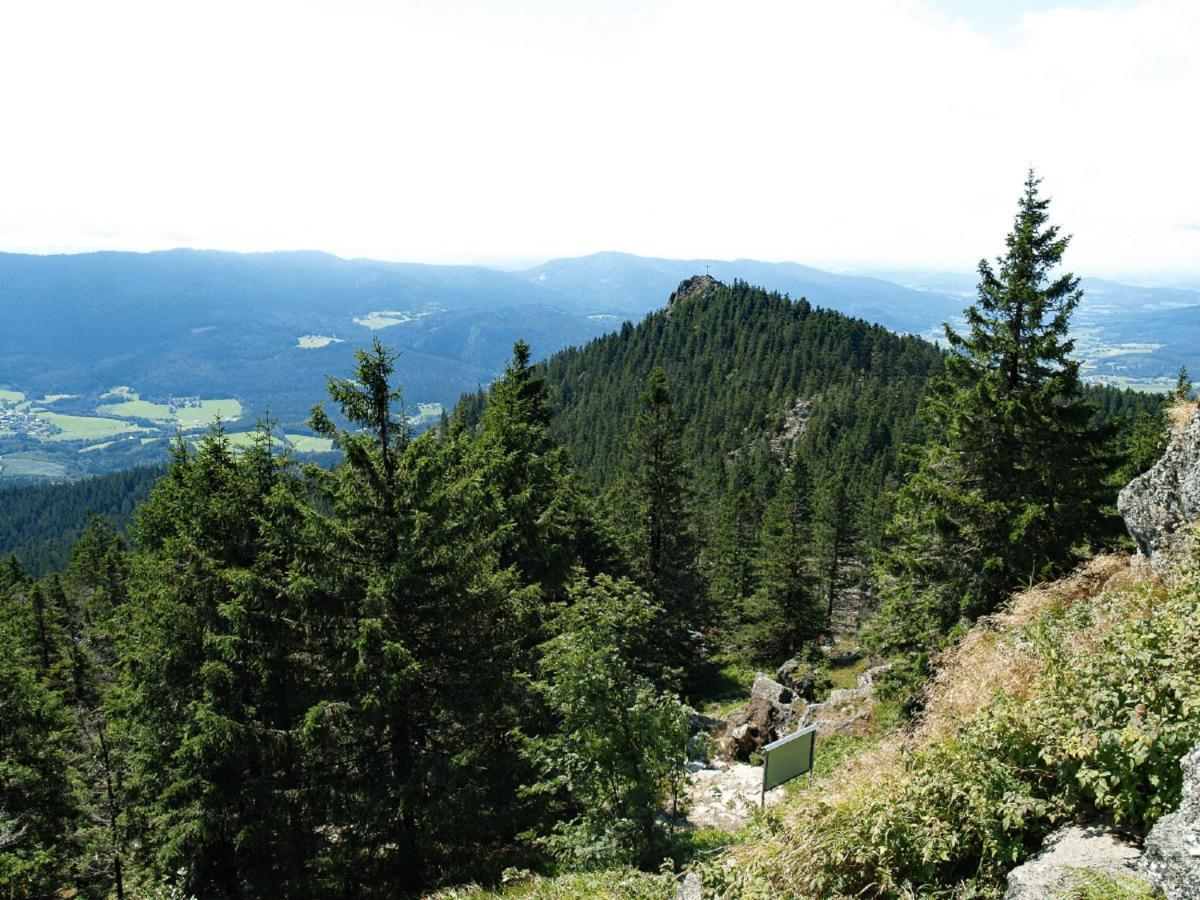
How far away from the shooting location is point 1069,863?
493 cm

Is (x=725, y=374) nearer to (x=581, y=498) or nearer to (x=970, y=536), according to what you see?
(x=581, y=498)

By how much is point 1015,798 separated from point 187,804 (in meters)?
15.4

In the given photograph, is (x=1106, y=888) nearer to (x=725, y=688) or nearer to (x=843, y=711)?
(x=843, y=711)

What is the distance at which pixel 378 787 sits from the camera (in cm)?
1288

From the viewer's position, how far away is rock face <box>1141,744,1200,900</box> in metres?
4.09

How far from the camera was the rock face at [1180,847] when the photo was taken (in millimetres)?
4094

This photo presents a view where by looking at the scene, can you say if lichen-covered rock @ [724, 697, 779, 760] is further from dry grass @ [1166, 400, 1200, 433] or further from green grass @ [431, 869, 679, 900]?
dry grass @ [1166, 400, 1200, 433]

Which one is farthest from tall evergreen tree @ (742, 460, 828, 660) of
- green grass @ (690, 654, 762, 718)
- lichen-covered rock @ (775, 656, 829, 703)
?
lichen-covered rock @ (775, 656, 829, 703)

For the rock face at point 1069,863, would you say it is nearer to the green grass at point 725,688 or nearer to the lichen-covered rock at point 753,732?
the lichen-covered rock at point 753,732

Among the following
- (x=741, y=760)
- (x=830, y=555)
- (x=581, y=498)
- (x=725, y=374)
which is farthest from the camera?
(x=725, y=374)

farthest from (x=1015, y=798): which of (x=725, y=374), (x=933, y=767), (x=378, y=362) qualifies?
(x=725, y=374)


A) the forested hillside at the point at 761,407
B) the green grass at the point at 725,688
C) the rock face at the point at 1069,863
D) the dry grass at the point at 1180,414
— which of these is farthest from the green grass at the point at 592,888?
the forested hillside at the point at 761,407

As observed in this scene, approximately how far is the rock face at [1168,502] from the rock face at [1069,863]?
4715mm

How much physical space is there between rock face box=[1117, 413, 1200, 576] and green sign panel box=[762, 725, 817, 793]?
533cm
